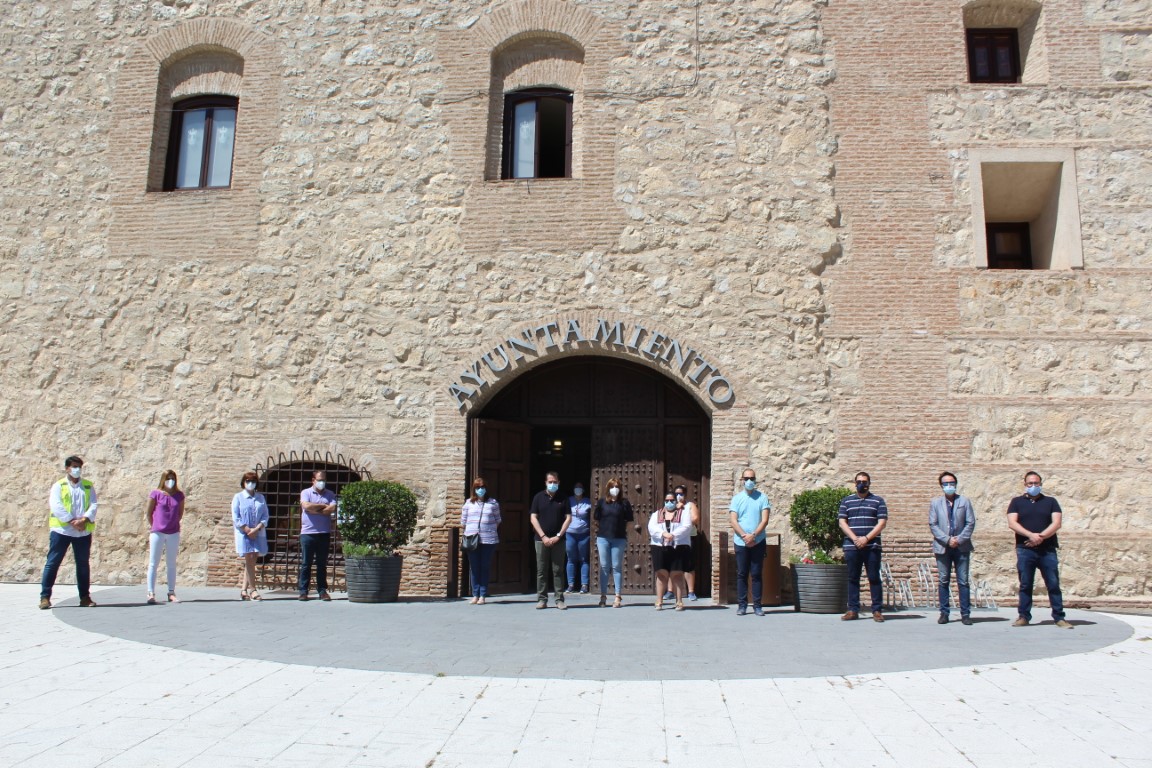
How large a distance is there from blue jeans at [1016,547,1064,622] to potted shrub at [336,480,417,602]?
282 inches

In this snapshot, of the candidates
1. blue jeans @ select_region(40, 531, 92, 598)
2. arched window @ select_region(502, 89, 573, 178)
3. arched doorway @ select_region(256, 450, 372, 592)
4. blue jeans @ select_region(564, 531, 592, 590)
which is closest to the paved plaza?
blue jeans @ select_region(40, 531, 92, 598)

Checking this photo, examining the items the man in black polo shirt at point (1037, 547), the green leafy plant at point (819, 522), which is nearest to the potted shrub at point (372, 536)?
the green leafy plant at point (819, 522)

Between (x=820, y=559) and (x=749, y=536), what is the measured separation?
102cm

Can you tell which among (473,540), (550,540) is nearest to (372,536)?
(473,540)

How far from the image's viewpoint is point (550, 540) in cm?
1115

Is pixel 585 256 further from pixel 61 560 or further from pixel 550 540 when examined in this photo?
pixel 61 560

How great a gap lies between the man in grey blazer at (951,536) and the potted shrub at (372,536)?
20.9 ft

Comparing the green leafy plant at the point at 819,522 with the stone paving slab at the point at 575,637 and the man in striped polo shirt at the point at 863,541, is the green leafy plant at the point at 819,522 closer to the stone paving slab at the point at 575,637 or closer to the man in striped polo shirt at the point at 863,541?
the man in striped polo shirt at the point at 863,541

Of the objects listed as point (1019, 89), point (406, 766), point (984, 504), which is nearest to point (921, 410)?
point (984, 504)

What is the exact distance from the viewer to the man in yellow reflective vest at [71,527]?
10.1 m

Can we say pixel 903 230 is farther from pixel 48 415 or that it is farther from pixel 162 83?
pixel 48 415

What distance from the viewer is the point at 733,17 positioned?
1293 centimetres

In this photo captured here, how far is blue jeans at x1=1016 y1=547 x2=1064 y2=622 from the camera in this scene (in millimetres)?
9328

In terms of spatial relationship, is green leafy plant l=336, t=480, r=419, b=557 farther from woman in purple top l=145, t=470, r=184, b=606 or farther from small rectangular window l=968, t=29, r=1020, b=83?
small rectangular window l=968, t=29, r=1020, b=83
